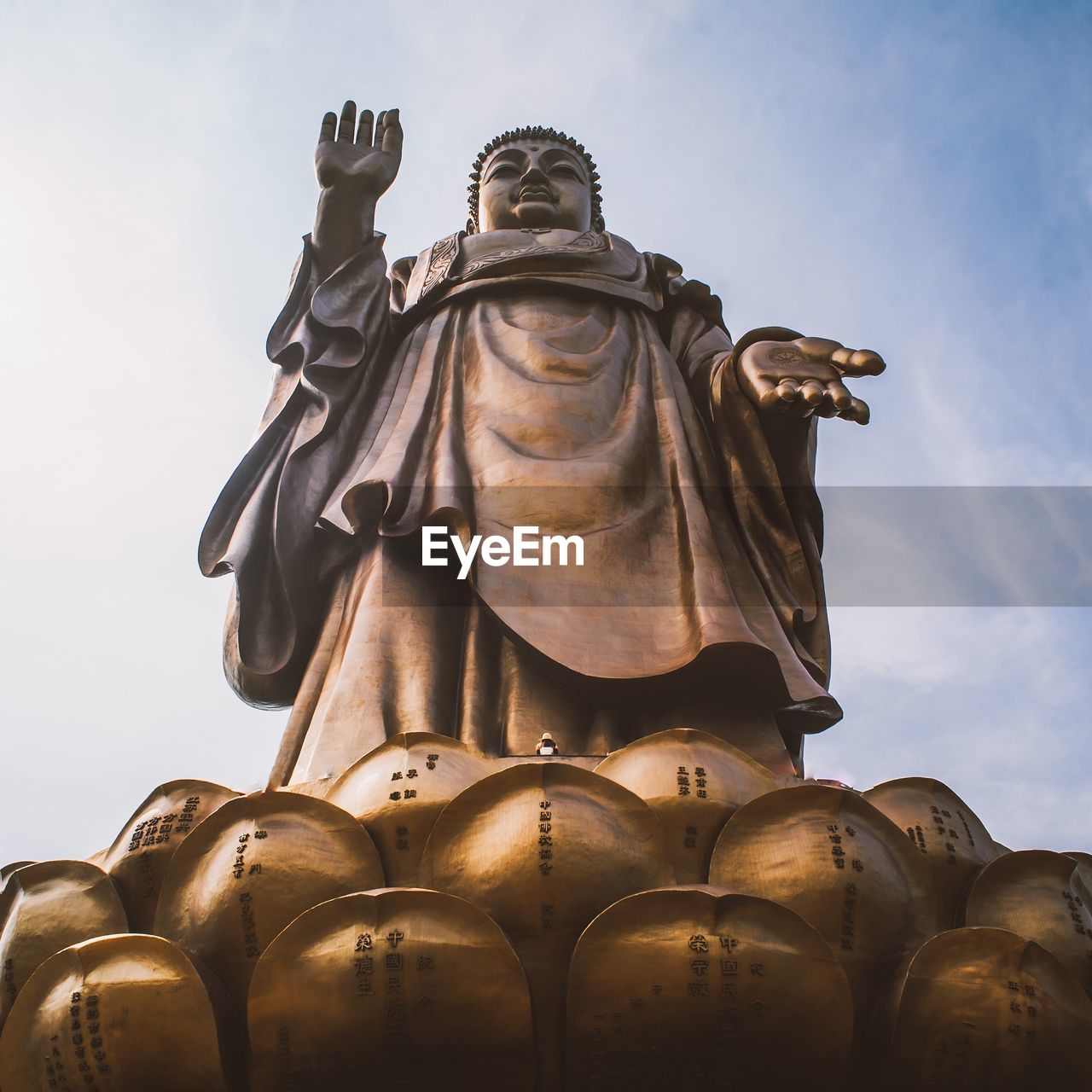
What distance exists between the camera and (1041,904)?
320cm

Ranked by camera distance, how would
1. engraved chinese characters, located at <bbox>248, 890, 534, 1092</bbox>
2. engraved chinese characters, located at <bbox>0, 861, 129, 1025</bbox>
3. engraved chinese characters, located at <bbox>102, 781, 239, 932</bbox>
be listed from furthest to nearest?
engraved chinese characters, located at <bbox>102, 781, 239, 932</bbox> → engraved chinese characters, located at <bbox>0, 861, 129, 1025</bbox> → engraved chinese characters, located at <bbox>248, 890, 534, 1092</bbox>

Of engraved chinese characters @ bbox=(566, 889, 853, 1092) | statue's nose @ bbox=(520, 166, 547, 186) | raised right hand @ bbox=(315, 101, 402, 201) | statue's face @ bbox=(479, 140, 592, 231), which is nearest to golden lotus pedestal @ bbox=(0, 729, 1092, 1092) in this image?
engraved chinese characters @ bbox=(566, 889, 853, 1092)

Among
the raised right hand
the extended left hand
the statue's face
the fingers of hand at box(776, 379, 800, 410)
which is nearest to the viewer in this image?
the extended left hand

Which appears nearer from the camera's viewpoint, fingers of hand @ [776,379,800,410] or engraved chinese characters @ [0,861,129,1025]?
engraved chinese characters @ [0,861,129,1025]

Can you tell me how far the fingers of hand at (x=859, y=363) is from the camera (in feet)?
14.8

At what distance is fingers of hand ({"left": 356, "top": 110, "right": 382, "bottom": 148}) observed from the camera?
236 inches

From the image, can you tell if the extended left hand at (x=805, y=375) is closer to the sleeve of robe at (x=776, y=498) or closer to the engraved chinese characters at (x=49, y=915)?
the sleeve of robe at (x=776, y=498)

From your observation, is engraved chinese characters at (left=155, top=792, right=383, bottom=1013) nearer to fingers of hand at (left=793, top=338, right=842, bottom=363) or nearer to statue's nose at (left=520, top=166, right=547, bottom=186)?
fingers of hand at (left=793, top=338, right=842, bottom=363)

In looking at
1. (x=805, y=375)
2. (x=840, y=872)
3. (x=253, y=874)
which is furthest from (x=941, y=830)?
(x=805, y=375)

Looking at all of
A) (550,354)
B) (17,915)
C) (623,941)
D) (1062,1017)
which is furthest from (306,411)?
(1062,1017)

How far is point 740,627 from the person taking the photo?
14.0 ft

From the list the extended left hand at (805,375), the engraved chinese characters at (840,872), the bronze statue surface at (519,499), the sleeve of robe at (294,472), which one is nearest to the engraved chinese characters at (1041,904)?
the engraved chinese characters at (840,872)

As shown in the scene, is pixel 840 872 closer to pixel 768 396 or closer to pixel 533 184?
pixel 768 396

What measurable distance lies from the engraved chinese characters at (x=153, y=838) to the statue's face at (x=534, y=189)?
3873mm
